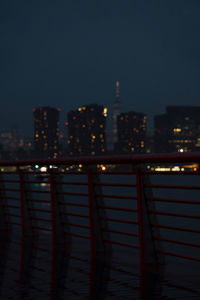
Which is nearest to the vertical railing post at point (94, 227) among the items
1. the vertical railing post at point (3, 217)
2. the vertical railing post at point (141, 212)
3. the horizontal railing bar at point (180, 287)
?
the vertical railing post at point (141, 212)

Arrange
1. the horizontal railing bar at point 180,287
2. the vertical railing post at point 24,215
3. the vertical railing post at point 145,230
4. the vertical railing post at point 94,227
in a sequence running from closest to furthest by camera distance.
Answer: the horizontal railing bar at point 180,287 < the vertical railing post at point 145,230 < the vertical railing post at point 94,227 < the vertical railing post at point 24,215

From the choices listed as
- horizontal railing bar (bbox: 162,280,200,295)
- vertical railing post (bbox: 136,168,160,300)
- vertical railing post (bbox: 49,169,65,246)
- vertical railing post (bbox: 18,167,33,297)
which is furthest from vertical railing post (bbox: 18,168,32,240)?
horizontal railing bar (bbox: 162,280,200,295)

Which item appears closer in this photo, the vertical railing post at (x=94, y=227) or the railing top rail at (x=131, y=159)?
the railing top rail at (x=131, y=159)

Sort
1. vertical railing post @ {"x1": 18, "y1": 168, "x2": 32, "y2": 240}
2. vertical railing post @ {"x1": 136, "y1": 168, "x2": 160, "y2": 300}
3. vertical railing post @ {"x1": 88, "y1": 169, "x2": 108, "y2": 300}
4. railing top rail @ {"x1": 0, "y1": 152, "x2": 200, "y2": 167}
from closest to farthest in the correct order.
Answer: railing top rail @ {"x1": 0, "y1": 152, "x2": 200, "y2": 167} → vertical railing post @ {"x1": 136, "y1": 168, "x2": 160, "y2": 300} → vertical railing post @ {"x1": 88, "y1": 169, "x2": 108, "y2": 300} → vertical railing post @ {"x1": 18, "y1": 168, "x2": 32, "y2": 240}

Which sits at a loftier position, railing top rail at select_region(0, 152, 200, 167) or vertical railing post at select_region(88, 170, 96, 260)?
railing top rail at select_region(0, 152, 200, 167)

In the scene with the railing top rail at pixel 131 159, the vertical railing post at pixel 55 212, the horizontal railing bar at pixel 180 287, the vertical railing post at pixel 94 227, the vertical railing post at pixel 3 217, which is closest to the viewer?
the horizontal railing bar at pixel 180 287

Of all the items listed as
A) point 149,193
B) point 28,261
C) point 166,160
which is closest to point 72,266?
point 28,261

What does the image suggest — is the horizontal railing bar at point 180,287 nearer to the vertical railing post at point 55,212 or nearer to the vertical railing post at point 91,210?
the vertical railing post at point 91,210

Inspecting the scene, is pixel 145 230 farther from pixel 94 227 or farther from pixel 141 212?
pixel 94 227

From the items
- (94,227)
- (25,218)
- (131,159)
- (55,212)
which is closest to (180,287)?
(131,159)

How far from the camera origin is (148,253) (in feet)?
17.8

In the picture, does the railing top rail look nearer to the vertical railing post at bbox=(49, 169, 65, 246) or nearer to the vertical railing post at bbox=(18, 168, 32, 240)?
the vertical railing post at bbox=(49, 169, 65, 246)

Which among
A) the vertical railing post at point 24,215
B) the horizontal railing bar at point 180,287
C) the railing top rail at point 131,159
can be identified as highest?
the railing top rail at point 131,159

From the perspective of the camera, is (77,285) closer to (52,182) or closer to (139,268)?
(139,268)
